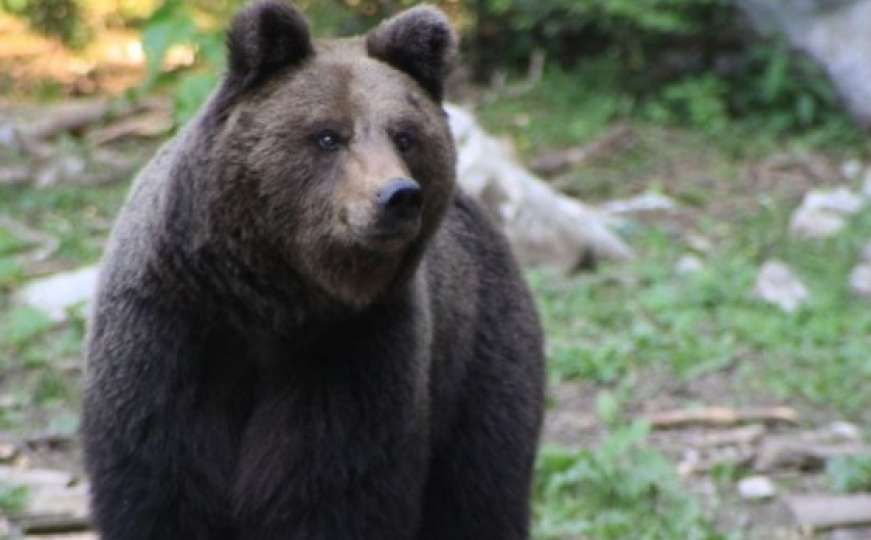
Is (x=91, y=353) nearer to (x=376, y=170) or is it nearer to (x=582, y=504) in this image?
(x=376, y=170)

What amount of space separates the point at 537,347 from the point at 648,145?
6103 millimetres

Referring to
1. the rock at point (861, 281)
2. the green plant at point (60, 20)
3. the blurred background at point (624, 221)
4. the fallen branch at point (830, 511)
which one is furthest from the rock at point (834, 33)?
the fallen branch at point (830, 511)

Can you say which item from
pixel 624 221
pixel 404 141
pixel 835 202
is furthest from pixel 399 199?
pixel 835 202

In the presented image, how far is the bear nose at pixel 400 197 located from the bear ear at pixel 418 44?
551mm

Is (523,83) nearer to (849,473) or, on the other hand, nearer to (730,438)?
(730,438)

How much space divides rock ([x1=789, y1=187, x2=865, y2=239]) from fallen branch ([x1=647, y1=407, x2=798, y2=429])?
8.18 feet

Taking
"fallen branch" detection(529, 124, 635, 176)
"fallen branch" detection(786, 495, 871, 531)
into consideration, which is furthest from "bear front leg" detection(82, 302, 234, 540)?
"fallen branch" detection(529, 124, 635, 176)

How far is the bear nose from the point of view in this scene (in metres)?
3.92

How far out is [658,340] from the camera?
8156 millimetres

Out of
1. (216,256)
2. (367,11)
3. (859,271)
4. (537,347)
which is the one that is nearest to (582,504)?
(537,347)

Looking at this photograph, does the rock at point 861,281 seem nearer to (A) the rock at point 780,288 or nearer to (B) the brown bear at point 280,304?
(A) the rock at point 780,288

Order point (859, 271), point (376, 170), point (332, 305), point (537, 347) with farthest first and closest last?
point (859, 271), point (537, 347), point (332, 305), point (376, 170)

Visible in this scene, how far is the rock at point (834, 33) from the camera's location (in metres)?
12.0

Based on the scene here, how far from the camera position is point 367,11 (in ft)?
39.2
